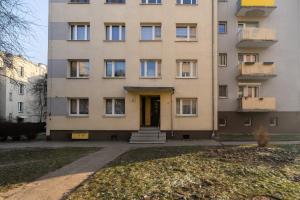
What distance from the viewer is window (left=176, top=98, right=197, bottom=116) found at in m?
24.1

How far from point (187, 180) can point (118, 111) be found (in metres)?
15.5

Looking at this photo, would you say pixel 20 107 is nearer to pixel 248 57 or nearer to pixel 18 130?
pixel 18 130

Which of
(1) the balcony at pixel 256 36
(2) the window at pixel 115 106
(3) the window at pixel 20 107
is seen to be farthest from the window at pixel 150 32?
(3) the window at pixel 20 107

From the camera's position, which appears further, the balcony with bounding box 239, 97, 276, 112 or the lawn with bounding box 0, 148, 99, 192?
the balcony with bounding box 239, 97, 276, 112

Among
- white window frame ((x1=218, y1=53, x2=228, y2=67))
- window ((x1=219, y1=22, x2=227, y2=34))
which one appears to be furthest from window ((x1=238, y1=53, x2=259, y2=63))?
window ((x1=219, y1=22, x2=227, y2=34))

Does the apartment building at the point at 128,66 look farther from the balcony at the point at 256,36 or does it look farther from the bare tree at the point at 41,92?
the bare tree at the point at 41,92

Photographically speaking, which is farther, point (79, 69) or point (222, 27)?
point (222, 27)

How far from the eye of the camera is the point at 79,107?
2434 cm

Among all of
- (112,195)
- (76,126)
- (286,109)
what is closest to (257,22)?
(286,109)

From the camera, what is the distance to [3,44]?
12.5m

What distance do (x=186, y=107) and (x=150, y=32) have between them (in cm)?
616

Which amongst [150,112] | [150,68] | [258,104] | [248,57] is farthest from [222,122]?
[150,68]

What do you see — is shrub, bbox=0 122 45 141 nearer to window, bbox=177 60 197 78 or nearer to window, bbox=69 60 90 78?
window, bbox=69 60 90 78

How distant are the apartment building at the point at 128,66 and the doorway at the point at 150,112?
0.81 m
